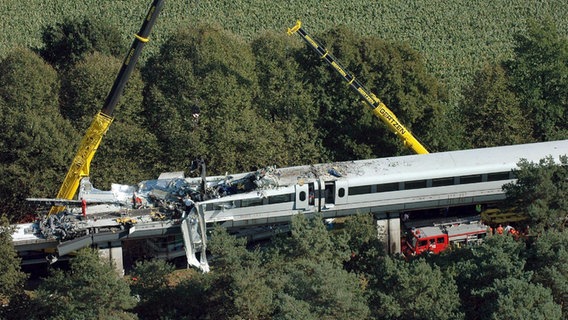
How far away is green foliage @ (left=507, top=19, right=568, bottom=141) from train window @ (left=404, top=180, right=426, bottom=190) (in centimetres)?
1213

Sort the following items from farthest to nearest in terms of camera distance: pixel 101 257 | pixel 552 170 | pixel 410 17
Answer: pixel 410 17
pixel 552 170
pixel 101 257

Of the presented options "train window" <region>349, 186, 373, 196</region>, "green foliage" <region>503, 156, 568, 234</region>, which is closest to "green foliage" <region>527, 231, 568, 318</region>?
"green foliage" <region>503, 156, 568, 234</region>

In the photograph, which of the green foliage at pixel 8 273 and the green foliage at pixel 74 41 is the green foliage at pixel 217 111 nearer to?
the green foliage at pixel 74 41

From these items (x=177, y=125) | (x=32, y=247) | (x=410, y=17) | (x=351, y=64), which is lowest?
(x=32, y=247)

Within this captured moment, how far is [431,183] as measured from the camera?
173 ft

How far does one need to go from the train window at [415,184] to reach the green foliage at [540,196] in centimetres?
481

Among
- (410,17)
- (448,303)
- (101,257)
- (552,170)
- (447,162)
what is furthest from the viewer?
(410,17)

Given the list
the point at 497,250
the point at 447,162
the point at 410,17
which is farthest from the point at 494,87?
the point at 410,17

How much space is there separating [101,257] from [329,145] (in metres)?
18.7

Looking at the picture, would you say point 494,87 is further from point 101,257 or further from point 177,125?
point 101,257

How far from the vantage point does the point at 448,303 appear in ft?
143

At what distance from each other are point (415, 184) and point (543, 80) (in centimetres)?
1496

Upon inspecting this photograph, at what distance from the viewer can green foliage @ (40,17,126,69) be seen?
65.8 metres

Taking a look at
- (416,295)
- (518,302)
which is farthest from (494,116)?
(518,302)
